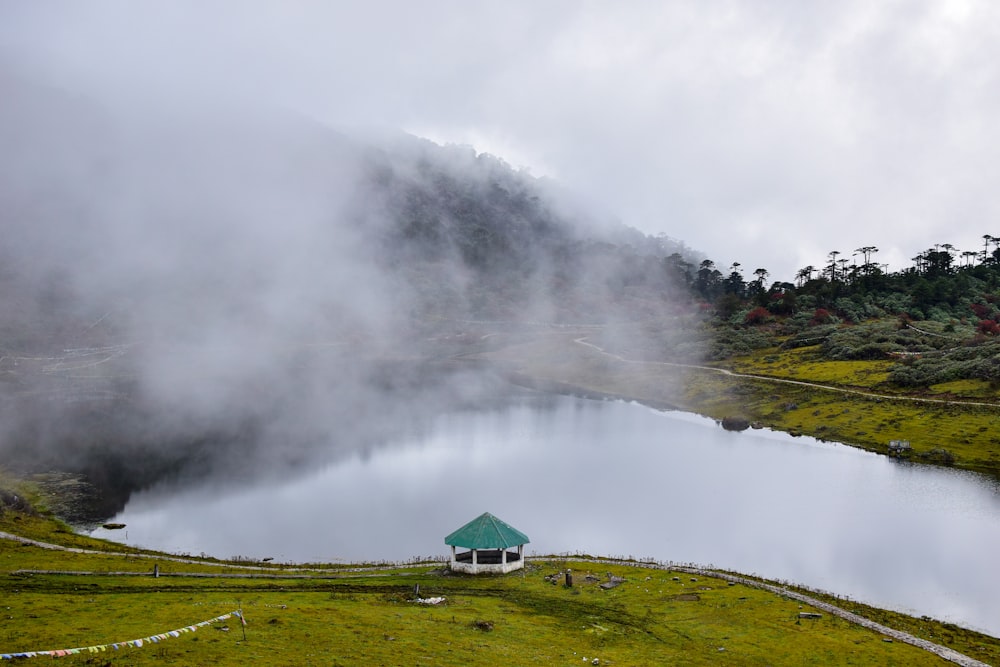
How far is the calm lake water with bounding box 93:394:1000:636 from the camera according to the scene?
4931cm

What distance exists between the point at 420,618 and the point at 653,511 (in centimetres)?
3612

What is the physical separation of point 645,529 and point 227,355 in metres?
161

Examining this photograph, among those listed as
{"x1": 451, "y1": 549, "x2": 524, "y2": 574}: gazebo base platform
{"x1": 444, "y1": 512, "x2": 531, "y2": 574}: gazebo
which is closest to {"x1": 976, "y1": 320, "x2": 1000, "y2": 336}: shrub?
{"x1": 451, "y1": 549, "x2": 524, "y2": 574}: gazebo base platform

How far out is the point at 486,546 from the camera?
43.6m

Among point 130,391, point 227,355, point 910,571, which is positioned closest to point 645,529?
point 910,571

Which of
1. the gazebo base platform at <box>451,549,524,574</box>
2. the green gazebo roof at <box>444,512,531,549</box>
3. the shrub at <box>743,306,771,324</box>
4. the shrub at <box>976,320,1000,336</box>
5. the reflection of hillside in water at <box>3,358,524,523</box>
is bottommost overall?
the gazebo base platform at <box>451,549,524,574</box>

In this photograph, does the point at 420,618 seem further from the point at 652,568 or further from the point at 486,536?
the point at 652,568

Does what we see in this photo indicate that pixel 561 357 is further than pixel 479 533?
Yes

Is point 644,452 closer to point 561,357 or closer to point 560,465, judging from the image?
point 560,465

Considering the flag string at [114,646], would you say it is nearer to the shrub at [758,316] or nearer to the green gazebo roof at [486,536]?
the green gazebo roof at [486,536]

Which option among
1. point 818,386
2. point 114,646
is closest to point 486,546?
point 114,646

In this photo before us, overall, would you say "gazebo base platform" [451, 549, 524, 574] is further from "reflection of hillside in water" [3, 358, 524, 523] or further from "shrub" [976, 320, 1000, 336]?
"shrub" [976, 320, 1000, 336]

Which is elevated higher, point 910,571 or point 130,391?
point 130,391

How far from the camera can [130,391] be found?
5600 inches
